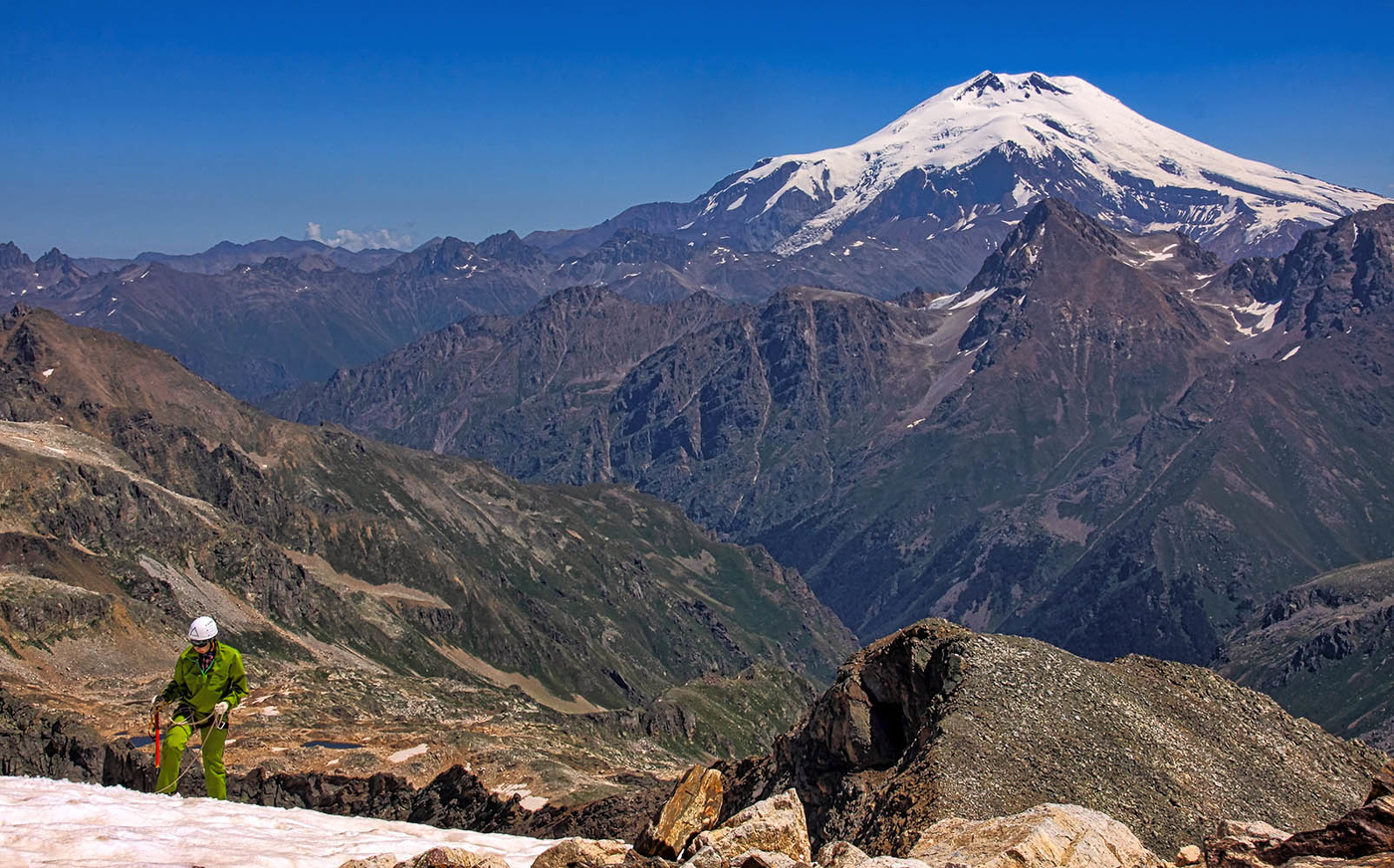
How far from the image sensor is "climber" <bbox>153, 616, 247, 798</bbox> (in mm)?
36594

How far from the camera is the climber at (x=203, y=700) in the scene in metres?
36.6

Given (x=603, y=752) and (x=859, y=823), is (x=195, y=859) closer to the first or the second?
(x=859, y=823)

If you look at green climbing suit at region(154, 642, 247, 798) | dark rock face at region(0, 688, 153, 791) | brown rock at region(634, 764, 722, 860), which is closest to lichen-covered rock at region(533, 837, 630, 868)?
brown rock at region(634, 764, 722, 860)

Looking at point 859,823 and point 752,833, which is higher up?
point 752,833

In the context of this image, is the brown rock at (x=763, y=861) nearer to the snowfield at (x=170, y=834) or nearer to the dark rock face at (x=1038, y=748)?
the snowfield at (x=170, y=834)

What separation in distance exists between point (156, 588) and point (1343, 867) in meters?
166

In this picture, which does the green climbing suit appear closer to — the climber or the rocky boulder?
the climber

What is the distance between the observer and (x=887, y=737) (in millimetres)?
58188

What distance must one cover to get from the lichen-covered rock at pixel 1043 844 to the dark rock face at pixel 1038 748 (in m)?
6.01

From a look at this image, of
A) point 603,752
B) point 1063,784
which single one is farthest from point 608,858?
point 603,752

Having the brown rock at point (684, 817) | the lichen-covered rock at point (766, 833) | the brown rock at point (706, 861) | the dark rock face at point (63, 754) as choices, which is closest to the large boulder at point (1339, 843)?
Result: the lichen-covered rock at point (766, 833)

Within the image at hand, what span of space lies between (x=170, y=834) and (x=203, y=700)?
6231mm

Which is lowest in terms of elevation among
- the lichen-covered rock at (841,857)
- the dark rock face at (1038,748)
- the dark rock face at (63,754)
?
the dark rock face at (63,754)

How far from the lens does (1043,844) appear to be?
111 feet
